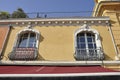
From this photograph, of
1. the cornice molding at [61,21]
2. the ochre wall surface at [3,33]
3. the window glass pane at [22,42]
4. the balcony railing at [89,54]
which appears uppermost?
the cornice molding at [61,21]

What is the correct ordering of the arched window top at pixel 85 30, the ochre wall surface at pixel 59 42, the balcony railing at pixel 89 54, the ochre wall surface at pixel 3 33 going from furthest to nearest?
the arched window top at pixel 85 30, the ochre wall surface at pixel 3 33, the ochre wall surface at pixel 59 42, the balcony railing at pixel 89 54

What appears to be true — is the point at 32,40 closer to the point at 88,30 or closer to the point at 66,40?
the point at 66,40

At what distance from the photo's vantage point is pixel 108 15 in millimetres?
13805

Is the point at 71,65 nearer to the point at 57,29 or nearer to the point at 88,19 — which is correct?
the point at 57,29

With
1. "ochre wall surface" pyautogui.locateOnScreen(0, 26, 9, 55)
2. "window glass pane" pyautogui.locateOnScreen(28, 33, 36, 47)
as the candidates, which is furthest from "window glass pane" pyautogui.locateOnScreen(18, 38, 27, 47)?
"ochre wall surface" pyautogui.locateOnScreen(0, 26, 9, 55)

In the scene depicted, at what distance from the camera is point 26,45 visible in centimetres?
1242

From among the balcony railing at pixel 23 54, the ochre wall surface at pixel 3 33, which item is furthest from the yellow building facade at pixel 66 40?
the ochre wall surface at pixel 3 33

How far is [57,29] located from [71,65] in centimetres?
317

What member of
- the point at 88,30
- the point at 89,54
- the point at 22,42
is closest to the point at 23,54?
the point at 22,42

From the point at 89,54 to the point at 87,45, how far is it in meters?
0.90

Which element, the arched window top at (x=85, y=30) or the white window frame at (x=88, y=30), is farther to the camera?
the arched window top at (x=85, y=30)

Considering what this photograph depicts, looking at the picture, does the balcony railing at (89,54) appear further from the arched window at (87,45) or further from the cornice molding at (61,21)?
the cornice molding at (61,21)

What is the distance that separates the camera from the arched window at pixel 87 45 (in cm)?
1124

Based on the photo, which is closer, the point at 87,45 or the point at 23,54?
the point at 23,54
